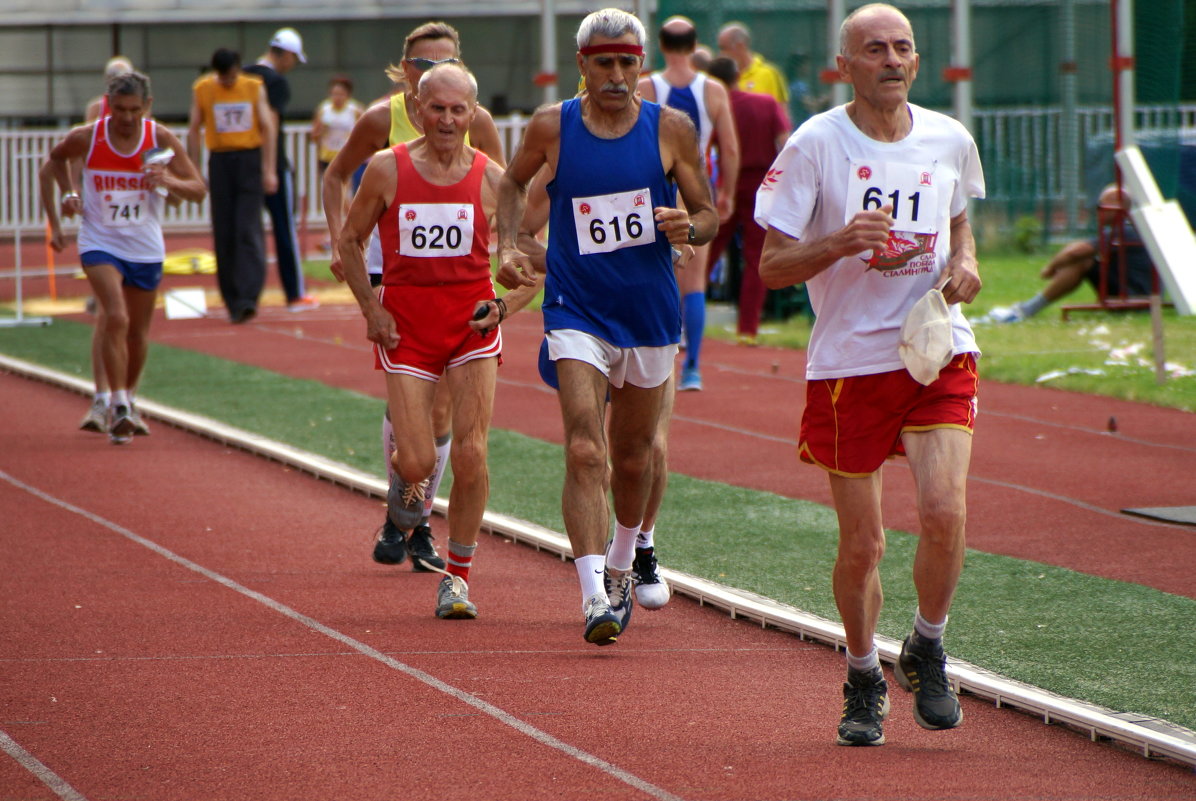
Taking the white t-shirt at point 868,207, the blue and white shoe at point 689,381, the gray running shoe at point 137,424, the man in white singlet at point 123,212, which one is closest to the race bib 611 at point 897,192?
the white t-shirt at point 868,207

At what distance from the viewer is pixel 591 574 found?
6.08 meters

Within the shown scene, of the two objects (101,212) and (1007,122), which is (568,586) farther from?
(1007,122)

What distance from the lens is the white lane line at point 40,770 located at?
179 inches

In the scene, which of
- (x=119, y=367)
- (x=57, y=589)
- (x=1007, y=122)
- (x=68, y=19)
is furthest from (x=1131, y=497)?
(x=68, y=19)

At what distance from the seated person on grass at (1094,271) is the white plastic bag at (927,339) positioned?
1140 cm

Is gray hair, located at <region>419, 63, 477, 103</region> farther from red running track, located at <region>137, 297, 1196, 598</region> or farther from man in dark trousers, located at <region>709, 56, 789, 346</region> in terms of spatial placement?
man in dark trousers, located at <region>709, 56, 789, 346</region>

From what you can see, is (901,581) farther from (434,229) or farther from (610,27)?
(610,27)

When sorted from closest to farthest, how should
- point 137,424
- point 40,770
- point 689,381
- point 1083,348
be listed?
point 40,770 → point 137,424 → point 689,381 → point 1083,348

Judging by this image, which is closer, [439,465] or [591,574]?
[591,574]

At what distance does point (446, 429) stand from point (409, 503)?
0.63 metres

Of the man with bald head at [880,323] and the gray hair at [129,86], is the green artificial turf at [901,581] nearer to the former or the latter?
the man with bald head at [880,323]

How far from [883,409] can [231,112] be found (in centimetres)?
1349

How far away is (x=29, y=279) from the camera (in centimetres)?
2325

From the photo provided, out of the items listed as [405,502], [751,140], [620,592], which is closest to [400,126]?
[405,502]
